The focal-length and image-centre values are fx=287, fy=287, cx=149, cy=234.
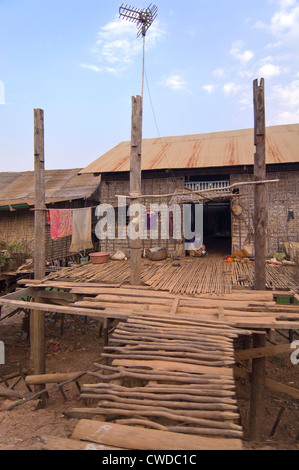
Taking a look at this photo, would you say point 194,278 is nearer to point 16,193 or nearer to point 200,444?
point 200,444

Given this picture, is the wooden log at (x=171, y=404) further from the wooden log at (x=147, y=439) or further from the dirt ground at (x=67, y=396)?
the dirt ground at (x=67, y=396)

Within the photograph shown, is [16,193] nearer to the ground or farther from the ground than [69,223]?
farther from the ground

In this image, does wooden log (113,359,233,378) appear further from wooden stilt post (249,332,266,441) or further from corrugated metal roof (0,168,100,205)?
corrugated metal roof (0,168,100,205)

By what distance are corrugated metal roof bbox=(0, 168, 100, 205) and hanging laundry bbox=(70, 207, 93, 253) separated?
2286mm

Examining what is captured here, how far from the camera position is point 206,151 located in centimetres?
1148

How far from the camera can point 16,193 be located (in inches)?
562

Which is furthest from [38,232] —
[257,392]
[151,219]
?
[257,392]

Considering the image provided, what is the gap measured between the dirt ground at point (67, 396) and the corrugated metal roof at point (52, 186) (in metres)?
5.47

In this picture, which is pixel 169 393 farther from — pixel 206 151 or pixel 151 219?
pixel 206 151

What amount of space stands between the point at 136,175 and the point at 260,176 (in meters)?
2.68

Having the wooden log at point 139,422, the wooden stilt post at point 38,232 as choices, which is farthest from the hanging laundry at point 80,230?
the wooden log at point 139,422
